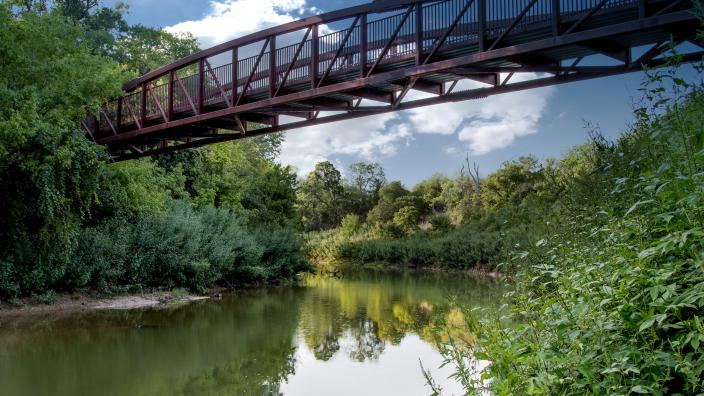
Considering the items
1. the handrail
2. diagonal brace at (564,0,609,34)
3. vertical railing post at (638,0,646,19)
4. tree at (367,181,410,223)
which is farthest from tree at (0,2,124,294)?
tree at (367,181,410,223)

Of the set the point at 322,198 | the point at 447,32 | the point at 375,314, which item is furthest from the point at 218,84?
the point at 322,198

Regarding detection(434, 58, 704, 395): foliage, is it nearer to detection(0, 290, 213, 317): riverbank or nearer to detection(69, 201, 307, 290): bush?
detection(0, 290, 213, 317): riverbank

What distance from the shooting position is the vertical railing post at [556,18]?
11062 mm

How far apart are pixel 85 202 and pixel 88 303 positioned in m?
3.39

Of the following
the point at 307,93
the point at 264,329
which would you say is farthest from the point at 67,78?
the point at 264,329

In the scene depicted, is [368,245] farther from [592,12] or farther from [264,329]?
[592,12]

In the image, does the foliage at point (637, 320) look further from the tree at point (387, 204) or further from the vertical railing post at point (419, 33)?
the tree at point (387, 204)

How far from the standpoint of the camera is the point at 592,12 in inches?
415

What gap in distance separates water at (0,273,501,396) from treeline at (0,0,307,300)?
7.82 ft

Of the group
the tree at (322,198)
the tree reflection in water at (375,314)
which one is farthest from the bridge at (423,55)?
the tree at (322,198)

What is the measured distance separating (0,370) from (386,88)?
33.1ft

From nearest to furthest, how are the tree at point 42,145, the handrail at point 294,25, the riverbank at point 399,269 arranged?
the handrail at point 294,25 → the tree at point 42,145 → the riverbank at point 399,269

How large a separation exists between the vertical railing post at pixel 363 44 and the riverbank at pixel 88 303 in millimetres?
10641

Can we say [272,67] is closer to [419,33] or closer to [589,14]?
[419,33]
